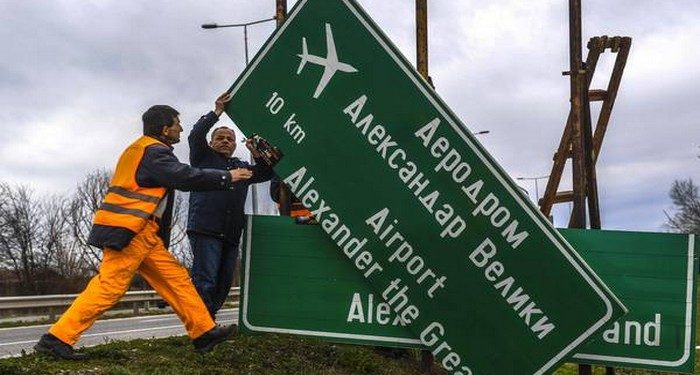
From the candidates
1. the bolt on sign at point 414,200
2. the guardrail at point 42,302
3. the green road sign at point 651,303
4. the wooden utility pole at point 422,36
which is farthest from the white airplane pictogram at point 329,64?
the guardrail at point 42,302

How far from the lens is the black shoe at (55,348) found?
4.32 meters

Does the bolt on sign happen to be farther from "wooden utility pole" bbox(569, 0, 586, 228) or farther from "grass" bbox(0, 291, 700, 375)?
"wooden utility pole" bbox(569, 0, 586, 228)

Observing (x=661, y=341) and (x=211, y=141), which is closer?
(x=661, y=341)

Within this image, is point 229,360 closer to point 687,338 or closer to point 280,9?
point 687,338

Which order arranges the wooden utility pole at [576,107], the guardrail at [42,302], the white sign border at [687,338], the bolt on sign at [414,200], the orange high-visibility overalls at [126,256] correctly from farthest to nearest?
the guardrail at [42,302], the wooden utility pole at [576,107], the orange high-visibility overalls at [126,256], the white sign border at [687,338], the bolt on sign at [414,200]

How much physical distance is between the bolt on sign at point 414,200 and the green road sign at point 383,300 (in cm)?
21

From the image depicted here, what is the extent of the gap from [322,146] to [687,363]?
7.90 feet

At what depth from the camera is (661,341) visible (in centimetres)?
432

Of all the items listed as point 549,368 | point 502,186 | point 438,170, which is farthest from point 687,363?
point 438,170

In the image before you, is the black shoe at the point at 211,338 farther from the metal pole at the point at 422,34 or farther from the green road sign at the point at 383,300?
the metal pole at the point at 422,34

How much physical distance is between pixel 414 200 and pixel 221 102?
136 cm

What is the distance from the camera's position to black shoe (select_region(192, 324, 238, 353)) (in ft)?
15.5

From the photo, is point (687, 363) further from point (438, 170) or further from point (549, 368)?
point (438, 170)

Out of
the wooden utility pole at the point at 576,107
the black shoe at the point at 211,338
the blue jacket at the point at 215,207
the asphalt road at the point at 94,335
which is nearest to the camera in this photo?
the black shoe at the point at 211,338
